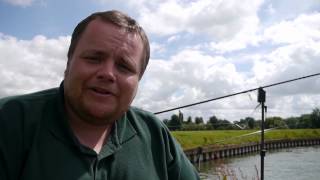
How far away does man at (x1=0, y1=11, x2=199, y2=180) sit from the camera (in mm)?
1771

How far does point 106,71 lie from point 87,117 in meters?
0.22

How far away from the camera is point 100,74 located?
1864 millimetres

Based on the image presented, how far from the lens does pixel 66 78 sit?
1.96 meters

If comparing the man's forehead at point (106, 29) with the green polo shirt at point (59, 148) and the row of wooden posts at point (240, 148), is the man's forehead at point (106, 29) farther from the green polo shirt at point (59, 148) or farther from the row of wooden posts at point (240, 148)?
the row of wooden posts at point (240, 148)

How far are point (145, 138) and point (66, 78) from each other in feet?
1.56

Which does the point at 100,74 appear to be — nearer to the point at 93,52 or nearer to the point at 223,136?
the point at 93,52

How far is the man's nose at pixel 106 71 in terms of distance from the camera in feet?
6.13

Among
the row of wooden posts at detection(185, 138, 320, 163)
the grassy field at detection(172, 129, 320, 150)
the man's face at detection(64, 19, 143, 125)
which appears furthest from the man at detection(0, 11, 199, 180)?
the row of wooden posts at detection(185, 138, 320, 163)

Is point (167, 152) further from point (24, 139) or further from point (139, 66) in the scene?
point (24, 139)

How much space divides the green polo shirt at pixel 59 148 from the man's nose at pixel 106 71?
24 centimetres

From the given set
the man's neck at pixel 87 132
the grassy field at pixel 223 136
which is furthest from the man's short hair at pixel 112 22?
the grassy field at pixel 223 136

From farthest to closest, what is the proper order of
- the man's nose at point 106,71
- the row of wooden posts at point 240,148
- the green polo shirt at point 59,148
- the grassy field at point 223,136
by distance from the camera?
the grassy field at point 223,136 → the row of wooden posts at point 240,148 → the man's nose at point 106,71 → the green polo shirt at point 59,148

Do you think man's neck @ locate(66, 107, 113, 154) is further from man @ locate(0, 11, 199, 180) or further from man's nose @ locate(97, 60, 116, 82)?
man's nose @ locate(97, 60, 116, 82)

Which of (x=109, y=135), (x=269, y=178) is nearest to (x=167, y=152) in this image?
(x=109, y=135)
